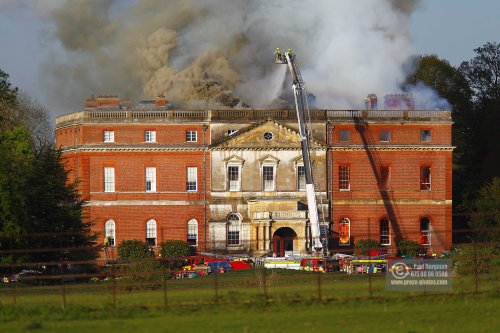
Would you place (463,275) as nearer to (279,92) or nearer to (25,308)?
(25,308)

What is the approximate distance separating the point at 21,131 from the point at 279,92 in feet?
71.7

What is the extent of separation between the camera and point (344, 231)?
80188mm

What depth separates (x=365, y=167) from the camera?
8100 cm

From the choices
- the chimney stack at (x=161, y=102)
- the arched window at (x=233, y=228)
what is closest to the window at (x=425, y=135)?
the arched window at (x=233, y=228)

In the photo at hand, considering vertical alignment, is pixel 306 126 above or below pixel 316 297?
above

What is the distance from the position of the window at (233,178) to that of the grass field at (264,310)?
38978 mm

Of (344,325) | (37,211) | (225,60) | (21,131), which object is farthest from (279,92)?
(344,325)

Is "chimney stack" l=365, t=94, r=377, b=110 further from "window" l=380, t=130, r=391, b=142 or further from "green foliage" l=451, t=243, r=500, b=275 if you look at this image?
"green foliage" l=451, t=243, r=500, b=275

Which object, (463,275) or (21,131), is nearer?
(463,275)

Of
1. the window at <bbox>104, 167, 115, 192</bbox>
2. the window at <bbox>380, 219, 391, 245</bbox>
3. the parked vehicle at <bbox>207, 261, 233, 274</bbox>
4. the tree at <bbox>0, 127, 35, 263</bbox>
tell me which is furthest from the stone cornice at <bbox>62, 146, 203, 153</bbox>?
the tree at <bbox>0, 127, 35, 263</bbox>

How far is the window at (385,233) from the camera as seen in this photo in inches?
3162

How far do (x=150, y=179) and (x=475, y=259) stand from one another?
142 ft

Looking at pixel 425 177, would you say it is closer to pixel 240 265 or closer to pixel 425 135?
pixel 425 135

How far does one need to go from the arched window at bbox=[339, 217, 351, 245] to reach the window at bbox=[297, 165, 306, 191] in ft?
9.28
